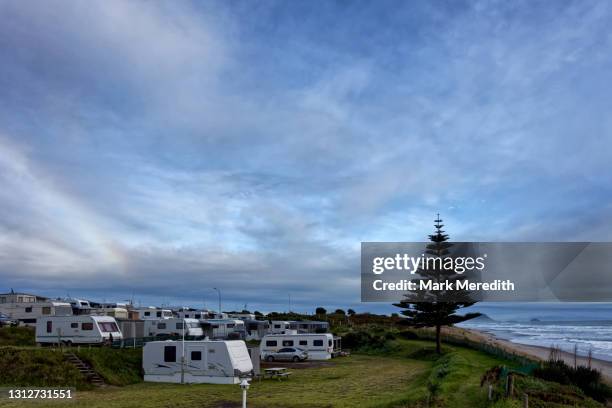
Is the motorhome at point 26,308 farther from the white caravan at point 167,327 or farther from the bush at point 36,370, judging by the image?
the bush at point 36,370

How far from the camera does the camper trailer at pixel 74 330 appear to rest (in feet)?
111

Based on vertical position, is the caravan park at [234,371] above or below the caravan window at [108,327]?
below

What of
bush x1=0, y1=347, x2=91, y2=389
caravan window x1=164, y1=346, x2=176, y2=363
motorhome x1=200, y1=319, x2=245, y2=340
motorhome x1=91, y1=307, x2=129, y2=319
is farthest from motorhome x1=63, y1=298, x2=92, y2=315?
caravan window x1=164, y1=346, x2=176, y2=363

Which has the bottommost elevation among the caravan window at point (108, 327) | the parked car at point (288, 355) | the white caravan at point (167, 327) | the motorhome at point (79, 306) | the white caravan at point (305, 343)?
the parked car at point (288, 355)

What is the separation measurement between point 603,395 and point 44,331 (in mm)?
30394

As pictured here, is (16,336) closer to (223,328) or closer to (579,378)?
(223,328)

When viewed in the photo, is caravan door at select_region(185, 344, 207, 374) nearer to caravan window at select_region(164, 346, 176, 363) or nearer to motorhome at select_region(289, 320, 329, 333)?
caravan window at select_region(164, 346, 176, 363)

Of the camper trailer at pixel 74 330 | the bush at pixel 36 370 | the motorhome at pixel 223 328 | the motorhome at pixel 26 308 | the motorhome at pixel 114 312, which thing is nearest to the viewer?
the bush at pixel 36 370

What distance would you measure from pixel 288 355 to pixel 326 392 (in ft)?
53.1

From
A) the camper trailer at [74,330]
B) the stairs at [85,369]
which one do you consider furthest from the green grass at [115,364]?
the camper trailer at [74,330]

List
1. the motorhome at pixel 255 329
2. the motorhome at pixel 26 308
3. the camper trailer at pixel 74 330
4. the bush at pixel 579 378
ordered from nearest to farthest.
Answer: the bush at pixel 579 378, the camper trailer at pixel 74 330, the motorhome at pixel 26 308, the motorhome at pixel 255 329

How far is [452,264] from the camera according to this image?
47.5 meters

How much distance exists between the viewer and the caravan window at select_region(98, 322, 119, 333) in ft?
113

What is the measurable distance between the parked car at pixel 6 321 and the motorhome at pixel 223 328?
49.1 feet
